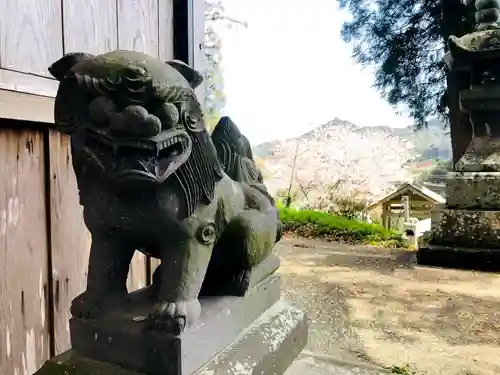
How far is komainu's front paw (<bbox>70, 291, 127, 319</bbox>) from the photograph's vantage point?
904 mm

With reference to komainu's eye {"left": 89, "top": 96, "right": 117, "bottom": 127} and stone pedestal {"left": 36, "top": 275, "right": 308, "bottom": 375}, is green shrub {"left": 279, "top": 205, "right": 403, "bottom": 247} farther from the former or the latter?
komainu's eye {"left": 89, "top": 96, "right": 117, "bottom": 127}

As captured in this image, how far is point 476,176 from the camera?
3.62 m

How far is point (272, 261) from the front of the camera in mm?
1216

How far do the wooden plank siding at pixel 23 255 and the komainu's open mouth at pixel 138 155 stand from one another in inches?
23.2

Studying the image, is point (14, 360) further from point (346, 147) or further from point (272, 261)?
point (346, 147)

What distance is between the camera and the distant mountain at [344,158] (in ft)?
30.9

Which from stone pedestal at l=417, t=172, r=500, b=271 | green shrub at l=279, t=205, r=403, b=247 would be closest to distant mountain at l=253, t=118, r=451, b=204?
green shrub at l=279, t=205, r=403, b=247

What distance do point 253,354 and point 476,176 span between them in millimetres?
3161

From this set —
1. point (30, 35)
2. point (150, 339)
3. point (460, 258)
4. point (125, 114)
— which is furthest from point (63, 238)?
point (460, 258)

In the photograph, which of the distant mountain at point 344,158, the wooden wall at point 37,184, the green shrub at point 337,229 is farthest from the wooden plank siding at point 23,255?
the distant mountain at point 344,158

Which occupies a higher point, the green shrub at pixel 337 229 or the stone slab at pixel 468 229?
the stone slab at pixel 468 229

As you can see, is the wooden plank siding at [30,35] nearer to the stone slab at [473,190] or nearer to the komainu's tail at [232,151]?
the komainu's tail at [232,151]

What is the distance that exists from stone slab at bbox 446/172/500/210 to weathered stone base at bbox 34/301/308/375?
2788 mm

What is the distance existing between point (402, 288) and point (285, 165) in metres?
6.93
